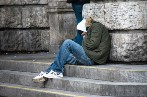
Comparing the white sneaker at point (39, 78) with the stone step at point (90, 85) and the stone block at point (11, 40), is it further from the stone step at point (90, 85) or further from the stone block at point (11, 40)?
the stone block at point (11, 40)

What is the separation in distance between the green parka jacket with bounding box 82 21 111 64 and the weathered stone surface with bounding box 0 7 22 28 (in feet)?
12.5

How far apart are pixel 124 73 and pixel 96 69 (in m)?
0.60

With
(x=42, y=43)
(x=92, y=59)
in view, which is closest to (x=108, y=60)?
(x=92, y=59)

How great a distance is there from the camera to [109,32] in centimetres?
874

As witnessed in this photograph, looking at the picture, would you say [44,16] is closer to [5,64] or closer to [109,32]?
[5,64]

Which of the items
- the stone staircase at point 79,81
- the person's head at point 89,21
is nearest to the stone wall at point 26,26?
the stone staircase at point 79,81

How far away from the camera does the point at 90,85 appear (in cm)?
776

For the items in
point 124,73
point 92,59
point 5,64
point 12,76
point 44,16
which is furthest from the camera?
point 44,16

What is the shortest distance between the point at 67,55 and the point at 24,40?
12.0 ft

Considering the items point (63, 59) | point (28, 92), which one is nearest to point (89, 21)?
point (63, 59)

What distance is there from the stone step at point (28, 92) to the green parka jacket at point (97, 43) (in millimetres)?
882

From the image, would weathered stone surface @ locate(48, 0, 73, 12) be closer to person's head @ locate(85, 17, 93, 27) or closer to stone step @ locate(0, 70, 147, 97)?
stone step @ locate(0, 70, 147, 97)

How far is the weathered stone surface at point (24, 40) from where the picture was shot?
11.8m

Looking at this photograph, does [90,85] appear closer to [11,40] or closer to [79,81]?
[79,81]
